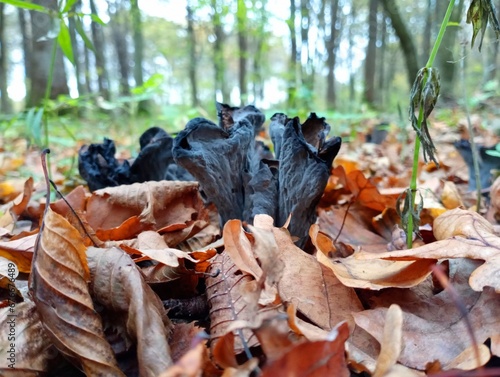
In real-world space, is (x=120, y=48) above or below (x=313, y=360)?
above

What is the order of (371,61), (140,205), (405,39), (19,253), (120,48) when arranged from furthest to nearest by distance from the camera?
(120,48) → (371,61) → (405,39) → (140,205) → (19,253)

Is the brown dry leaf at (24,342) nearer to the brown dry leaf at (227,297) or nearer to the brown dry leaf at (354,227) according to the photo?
the brown dry leaf at (227,297)

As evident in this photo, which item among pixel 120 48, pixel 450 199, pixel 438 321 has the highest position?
pixel 120 48

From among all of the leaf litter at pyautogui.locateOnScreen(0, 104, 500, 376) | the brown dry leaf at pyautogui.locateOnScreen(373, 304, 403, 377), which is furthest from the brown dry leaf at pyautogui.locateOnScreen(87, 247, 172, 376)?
the brown dry leaf at pyautogui.locateOnScreen(373, 304, 403, 377)

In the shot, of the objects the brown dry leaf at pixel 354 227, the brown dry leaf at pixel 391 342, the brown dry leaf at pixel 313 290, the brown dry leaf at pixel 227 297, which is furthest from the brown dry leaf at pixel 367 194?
the brown dry leaf at pixel 391 342

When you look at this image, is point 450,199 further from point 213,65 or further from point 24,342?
point 213,65

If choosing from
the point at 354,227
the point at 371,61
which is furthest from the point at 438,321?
the point at 371,61

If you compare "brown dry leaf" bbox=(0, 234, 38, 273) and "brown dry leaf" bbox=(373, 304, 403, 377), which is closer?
"brown dry leaf" bbox=(373, 304, 403, 377)

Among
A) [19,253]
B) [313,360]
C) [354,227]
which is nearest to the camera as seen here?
[313,360]

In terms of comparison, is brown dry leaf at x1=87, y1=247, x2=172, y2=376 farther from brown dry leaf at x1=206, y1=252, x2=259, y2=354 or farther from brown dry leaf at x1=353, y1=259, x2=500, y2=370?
brown dry leaf at x1=353, y1=259, x2=500, y2=370
